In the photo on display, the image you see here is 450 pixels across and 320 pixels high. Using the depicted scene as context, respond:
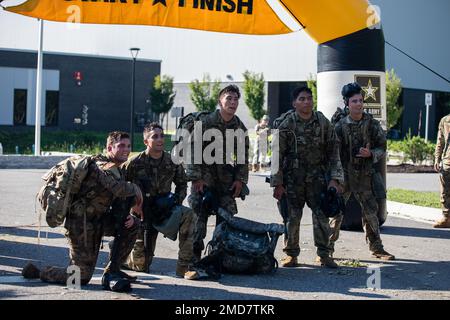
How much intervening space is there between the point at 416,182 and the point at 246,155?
12289 mm

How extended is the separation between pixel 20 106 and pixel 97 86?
17.5 ft

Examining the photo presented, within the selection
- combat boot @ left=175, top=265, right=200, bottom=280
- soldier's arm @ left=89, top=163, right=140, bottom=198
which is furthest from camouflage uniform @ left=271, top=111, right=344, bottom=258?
soldier's arm @ left=89, top=163, right=140, bottom=198

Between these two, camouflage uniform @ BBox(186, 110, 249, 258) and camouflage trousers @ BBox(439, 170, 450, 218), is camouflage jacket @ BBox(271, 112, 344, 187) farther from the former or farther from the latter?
camouflage trousers @ BBox(439, 170, 450, 218)

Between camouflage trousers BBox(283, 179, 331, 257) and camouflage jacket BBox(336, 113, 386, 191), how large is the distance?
776 millimetres

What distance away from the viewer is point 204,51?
49.9m

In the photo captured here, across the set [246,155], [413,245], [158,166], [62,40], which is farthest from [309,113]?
[62,40]

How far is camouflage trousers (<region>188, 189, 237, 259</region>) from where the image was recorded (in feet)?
24.2

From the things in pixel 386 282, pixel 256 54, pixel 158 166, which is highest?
pixel 256 54

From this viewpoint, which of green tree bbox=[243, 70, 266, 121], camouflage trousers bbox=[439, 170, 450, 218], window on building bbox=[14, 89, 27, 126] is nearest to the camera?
camouflage trousers bbox=[439, 170, 450, 218]

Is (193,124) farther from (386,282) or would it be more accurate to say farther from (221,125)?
(386,282)

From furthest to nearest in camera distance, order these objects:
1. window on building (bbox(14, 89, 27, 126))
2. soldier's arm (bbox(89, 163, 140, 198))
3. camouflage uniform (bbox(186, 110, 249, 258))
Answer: window on building (bbox(14, 89, 27, 126)), camouflage uniform (bbox(186, 110, 249, 258)), soldier's arm (bbox(89, 163, 140, 198))

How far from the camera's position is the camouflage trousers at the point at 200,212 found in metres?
7.37

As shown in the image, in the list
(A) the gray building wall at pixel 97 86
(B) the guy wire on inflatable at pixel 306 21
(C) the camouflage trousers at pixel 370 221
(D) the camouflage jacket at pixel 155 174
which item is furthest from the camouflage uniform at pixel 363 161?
(A) the gray building wall at pixel 97 86

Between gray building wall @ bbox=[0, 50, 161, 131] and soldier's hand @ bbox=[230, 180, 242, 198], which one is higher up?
gray building wall @ bbox=[0, 50, 161, 131]
